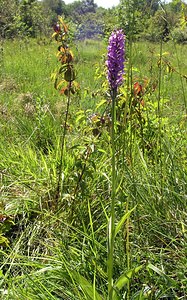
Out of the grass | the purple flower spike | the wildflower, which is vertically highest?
the wildflower

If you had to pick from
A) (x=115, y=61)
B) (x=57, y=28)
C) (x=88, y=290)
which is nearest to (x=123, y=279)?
(x=88, y=290)

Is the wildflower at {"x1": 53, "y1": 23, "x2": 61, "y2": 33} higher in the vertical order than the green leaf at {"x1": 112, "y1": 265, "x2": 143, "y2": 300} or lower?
higher

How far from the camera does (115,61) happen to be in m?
0.83

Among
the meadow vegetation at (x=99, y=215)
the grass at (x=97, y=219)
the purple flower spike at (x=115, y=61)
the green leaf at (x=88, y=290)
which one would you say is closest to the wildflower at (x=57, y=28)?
the meadow vegetation at (x=99, y=215)

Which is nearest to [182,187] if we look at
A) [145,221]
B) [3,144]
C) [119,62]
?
[145,221]

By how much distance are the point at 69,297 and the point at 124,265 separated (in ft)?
0.72

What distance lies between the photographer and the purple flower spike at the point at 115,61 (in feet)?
2.64

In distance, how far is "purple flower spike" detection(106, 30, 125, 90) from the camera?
0.80 meters

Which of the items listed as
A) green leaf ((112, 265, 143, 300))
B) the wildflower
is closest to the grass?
green leaf ((112, 265, 143, 300))

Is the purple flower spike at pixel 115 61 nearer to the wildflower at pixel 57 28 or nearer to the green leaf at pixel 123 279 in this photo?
the green leaf at pixel 123 279

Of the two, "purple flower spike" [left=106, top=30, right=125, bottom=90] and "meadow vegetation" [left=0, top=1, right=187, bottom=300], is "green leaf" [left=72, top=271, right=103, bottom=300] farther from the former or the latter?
"purple flower spike" [left=106, top=30, right=125, bottom=90]

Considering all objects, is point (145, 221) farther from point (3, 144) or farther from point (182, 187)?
point (3, 144)

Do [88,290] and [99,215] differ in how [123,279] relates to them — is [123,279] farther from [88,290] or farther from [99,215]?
[99,215]

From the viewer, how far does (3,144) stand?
2.44 meters
